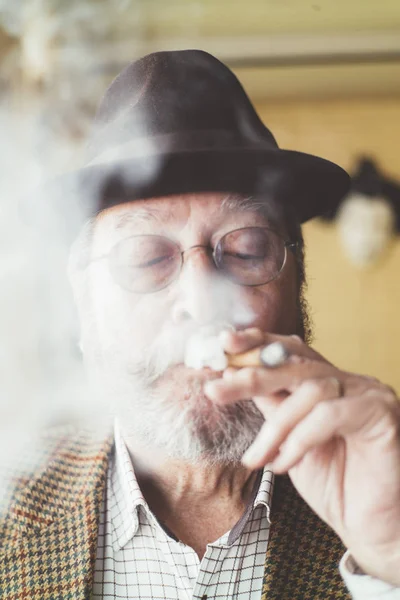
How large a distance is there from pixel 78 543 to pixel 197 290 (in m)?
0.63

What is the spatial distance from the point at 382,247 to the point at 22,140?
193 cm

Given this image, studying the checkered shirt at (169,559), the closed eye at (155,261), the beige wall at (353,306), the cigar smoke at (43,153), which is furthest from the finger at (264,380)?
the beige wall at (353,306)

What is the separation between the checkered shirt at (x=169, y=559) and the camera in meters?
1.25

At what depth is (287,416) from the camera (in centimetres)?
85

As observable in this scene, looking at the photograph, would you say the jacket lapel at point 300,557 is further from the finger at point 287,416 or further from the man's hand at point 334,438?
the finger at point 287,416

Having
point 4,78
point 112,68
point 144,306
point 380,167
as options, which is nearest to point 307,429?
point 144,306

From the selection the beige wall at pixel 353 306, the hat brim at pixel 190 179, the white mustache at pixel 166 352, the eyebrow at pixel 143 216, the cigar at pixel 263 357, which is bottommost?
the cigar at pixel 263 357

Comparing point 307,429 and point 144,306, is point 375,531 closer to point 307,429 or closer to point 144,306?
Result: point 307,429

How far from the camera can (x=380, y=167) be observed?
2799 mm

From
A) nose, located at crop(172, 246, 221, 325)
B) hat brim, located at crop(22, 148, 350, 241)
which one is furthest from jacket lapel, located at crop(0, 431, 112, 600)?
hat brim, located at crop(22, 148, 350, 241)

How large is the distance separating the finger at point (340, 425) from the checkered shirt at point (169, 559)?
1.61 ft

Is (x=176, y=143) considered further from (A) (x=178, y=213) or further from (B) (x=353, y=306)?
(B) (x=353, y=306)

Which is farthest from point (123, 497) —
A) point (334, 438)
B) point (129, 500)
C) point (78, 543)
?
point (334, 438)

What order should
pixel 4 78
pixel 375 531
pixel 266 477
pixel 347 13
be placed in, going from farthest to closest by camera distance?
pixel 347 13 < pixel 4 78 < pixel 266 477 < pixel 375 531
